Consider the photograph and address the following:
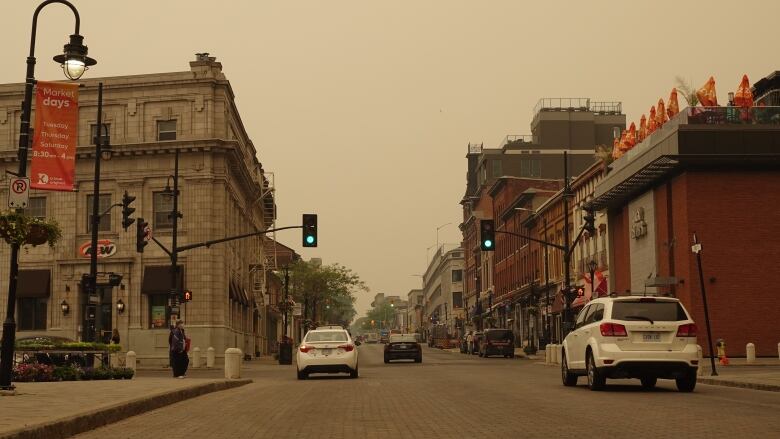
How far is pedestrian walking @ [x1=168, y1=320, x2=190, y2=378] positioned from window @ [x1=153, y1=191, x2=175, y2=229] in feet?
78.6

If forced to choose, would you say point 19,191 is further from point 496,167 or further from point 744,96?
point 496,167

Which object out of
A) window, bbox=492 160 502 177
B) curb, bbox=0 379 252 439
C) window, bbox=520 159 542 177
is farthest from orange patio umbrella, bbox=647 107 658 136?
window, bbox=492 160 502 177

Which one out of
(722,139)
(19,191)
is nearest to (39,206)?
(722,139)

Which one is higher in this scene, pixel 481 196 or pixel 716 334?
Result: pixel 481 196

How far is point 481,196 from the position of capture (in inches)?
4793

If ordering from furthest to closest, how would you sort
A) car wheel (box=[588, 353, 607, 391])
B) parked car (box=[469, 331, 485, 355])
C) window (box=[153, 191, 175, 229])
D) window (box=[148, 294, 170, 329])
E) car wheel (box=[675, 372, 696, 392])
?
parked car (box=[469, 331, 485, 355]), window (box=[153, 191, 175, 229]), window (box=[148, 294, 170, 329]), car wheel (box=[675, 372, 696, 392]), car wheel (box=[588, 353, 607, 391])

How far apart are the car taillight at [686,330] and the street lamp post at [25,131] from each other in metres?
12.5

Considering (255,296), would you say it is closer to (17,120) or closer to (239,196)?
(239,196)

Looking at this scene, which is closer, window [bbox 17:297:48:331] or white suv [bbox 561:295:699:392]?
white suv [bbox 561:295:699:392]

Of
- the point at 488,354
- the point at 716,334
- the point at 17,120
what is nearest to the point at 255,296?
the point at 488,354

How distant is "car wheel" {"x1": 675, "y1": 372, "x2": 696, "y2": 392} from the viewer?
20.6 meters

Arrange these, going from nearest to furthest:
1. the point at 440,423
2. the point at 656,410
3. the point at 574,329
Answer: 1. the point at 440,423
2. the point at 656,410
3. the point at 574,329

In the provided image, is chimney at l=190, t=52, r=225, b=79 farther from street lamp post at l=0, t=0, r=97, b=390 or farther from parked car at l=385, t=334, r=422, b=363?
street lamp post at l=0, t=0, r=97, b=390

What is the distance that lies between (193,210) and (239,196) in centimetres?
911
